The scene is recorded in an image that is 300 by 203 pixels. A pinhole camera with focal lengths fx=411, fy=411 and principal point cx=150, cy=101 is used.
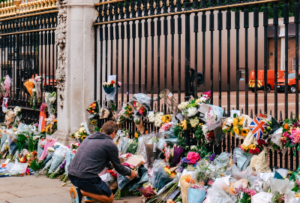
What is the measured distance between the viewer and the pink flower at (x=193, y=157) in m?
5.45

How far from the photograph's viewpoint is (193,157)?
5477 millimetres

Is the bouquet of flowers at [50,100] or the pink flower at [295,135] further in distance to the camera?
the bouquet of flowers at [50,100]

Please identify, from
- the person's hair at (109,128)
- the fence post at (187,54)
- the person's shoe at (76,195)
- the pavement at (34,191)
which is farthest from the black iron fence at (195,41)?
the person's shoe at (76,195)

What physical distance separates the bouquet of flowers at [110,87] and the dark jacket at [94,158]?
80.7 inches

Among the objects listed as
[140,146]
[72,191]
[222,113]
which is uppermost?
[222,113]

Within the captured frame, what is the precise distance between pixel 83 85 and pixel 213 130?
10.2 feet

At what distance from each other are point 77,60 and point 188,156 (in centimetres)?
321

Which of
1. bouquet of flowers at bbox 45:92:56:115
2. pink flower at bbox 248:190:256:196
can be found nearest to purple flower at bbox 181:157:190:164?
pink flower at bbox 248:190:256:196

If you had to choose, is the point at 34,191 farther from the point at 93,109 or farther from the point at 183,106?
the point at 183,106

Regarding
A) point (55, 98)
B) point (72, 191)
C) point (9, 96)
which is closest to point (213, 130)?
point (72, 191)

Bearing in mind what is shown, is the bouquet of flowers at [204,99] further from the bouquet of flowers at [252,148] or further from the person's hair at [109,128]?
the person's hair at [109,128]

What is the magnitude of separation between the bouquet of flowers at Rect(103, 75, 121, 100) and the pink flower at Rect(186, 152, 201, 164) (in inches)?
89.9

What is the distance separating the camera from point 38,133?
8.76 metres

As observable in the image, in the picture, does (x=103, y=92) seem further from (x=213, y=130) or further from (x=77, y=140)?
(x=213, y=130)
